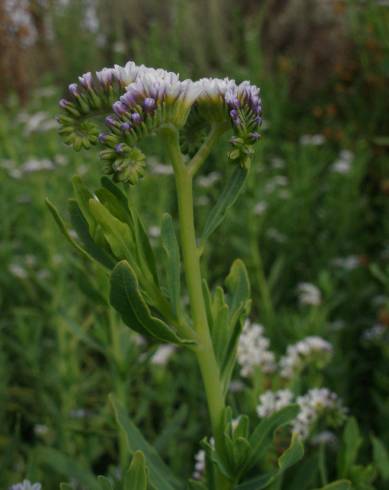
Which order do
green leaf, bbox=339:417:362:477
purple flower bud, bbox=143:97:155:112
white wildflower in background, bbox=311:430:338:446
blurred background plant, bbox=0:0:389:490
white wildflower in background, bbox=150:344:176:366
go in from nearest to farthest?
purple flower bud, bbox=143:97:155:112
green leaf, bbox=339:417:362:477
white wildflower in background, bbox=311:430:338:446
blurred background plant, bbox=0:0:389:490
white wildflower in background, bbox=150:344:176:366

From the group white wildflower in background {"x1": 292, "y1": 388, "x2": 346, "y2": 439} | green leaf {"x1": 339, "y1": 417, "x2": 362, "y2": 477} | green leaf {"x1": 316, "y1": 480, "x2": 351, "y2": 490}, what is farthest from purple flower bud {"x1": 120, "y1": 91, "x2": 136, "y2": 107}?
white wildflower in background {"x1": 292, "y1": 388, "x2": 346, "y2": 439}

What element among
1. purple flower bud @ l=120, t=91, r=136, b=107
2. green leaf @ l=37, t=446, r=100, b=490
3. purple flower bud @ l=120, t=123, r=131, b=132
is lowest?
green leaf @ l=37, t=446, r=100, b=490

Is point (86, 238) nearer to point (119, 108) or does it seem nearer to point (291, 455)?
point (119, 108)

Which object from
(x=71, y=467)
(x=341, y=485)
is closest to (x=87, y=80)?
(x=341, y=485)

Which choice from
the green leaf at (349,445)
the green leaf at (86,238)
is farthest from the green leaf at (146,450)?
the green leaf at (349,445)

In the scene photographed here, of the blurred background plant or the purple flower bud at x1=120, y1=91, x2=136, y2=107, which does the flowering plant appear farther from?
the blurred background plant

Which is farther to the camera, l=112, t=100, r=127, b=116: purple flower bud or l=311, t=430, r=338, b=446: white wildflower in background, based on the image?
l=311, t=430, r=338, b=446: white wildflower in background
